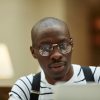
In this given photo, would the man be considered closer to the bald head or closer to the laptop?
the bald head

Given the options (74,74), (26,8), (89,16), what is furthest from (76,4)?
(74,74)

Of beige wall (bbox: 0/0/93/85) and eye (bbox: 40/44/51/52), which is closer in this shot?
eye (bbox: 40/44/51/52)

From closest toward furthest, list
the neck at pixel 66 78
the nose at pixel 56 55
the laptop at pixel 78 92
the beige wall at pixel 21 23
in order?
1. the laptop at pixel 78 92
2. the nose at pixel 56 55
3. the neck at pixel 66 78
4. the beige wall at pixel 21 23

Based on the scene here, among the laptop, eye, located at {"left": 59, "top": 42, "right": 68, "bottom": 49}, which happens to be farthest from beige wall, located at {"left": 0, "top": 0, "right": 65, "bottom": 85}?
the laptop

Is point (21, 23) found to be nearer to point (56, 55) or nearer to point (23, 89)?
point (23, 89)

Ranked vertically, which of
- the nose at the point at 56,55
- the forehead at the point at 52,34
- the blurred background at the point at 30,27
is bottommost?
the blurred background at the point at 30,27

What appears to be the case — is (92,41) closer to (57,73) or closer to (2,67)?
(2,67)

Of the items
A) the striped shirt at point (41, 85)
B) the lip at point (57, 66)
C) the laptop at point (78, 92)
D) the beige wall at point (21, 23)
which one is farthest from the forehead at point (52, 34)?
the beige wall at point (21, 23)

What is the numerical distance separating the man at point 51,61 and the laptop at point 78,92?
55cm

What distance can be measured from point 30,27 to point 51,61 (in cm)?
439

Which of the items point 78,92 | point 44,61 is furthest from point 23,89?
point 78,92

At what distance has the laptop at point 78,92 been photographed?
1.24 meters

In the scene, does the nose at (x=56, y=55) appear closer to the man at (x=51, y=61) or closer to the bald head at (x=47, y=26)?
the man at (x=51, y=61)

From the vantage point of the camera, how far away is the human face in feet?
5.99
